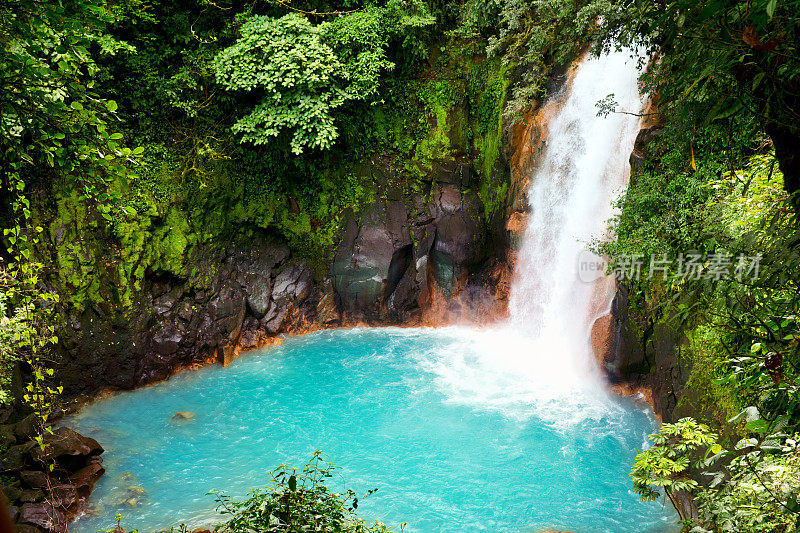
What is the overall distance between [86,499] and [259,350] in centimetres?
474

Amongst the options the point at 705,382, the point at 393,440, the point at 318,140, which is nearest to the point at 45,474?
the point at 393,440

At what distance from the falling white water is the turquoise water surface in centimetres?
7

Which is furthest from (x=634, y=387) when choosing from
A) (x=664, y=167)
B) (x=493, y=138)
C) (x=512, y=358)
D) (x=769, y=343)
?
(x=769, y=343)

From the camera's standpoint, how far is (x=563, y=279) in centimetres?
1055

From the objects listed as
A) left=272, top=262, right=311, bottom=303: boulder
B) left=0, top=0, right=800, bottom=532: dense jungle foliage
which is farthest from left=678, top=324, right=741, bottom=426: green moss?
left=272, top=262, right=311, bottom=303: boulder

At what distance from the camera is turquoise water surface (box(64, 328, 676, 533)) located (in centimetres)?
677

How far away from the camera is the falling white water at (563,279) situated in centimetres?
945

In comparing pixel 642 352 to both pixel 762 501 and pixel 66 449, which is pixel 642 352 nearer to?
pixel 762 501

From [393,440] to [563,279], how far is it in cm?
477

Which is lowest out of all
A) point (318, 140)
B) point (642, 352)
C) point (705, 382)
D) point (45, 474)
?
point (45, 474)

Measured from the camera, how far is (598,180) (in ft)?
33.1

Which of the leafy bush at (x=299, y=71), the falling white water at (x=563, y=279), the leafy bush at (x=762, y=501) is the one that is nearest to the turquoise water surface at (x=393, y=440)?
the falling white water at (x=563, y=279)

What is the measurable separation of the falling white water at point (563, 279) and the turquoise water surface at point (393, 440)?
75 mm

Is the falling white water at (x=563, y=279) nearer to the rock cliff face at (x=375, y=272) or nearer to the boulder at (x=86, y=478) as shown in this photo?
the rock cliff face at (x=375, y=272)
